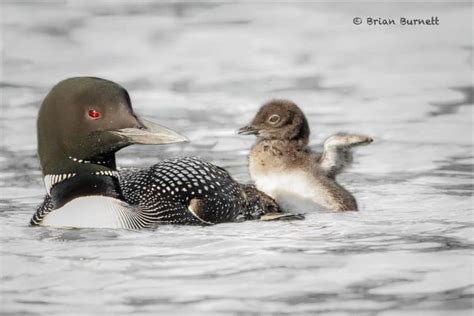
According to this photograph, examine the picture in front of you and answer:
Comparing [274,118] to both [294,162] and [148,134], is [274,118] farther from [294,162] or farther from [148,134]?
[148,134]

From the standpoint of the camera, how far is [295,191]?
7105 mm

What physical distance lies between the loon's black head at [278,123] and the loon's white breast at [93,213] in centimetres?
115

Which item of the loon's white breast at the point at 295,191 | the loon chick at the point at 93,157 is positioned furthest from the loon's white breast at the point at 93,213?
the loon's white breast at the point at 295,191

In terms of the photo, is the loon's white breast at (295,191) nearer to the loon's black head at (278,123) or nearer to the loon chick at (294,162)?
the loon chick at (294,162)

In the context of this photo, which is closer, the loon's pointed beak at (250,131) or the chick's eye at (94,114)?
the chick's eye at (94,114)

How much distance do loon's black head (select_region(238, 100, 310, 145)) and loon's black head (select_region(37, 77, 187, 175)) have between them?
104cm

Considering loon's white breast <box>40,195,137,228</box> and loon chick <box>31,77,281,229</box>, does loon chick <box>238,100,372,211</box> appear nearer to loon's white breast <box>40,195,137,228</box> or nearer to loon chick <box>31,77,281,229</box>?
loon chick <box>31,77,281,229</box>

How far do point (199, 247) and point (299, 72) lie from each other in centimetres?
441

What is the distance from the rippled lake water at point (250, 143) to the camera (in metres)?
5.36

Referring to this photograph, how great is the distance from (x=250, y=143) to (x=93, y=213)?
260 centimetres

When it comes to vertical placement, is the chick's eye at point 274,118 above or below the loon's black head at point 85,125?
below

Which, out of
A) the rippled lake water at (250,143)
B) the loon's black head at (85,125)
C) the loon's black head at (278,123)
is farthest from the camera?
the loon's black head at (278,123)

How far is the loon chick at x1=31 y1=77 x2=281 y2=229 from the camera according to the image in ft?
20.7

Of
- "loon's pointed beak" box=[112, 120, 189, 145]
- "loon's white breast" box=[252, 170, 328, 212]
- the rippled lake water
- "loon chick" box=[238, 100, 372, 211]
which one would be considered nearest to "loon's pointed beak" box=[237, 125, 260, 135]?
"loon chick" box=[238, 100, 372, 211]
